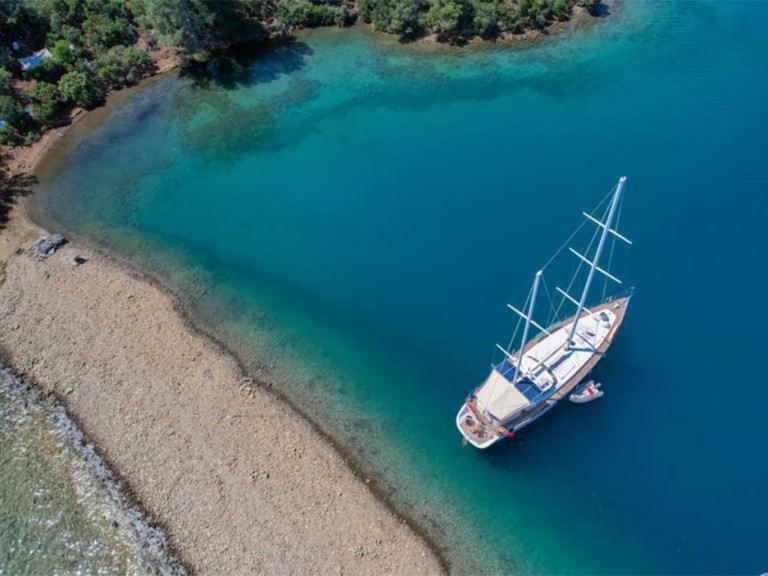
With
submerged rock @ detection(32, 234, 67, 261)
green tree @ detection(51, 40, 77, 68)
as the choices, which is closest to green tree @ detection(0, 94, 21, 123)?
green tree @ detection(51, 40, 77, 68)

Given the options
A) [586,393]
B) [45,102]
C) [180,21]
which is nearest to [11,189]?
[45,102]

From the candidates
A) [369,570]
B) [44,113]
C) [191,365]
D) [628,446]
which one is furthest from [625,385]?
[44,113]

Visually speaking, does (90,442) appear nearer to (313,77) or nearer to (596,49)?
(313,77)

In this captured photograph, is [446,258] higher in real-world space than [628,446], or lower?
higher

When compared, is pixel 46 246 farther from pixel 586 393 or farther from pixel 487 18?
pixel 487 18

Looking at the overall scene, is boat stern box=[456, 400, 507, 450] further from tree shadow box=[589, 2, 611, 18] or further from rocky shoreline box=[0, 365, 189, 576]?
tree shadow box=[589, 2, 611, 18]

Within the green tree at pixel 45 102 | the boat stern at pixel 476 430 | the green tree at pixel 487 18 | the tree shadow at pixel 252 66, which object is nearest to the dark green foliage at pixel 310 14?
the tree shadow at pixel 252 66

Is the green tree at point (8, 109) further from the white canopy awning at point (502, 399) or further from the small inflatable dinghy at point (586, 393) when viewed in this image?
the small inflatable dinghy at point (586, 393)
